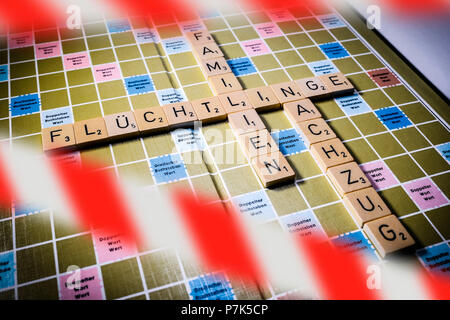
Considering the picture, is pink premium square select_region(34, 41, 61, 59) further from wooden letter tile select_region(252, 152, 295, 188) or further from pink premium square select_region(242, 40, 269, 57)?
wooden letter tile select_region(252, 152, 295, 188)

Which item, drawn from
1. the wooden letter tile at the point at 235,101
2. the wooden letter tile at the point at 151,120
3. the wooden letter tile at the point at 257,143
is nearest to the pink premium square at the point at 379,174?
the wooden letter tile at the point at 257,143

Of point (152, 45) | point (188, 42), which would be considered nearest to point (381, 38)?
point (188, 42)

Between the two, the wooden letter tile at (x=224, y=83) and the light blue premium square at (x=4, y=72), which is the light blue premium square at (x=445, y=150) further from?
the light blue premium square at (x=4, y=72)

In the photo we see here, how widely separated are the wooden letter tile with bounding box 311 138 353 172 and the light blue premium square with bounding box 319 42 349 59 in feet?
2.93

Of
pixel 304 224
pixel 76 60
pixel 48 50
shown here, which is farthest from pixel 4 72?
pixel 304 224

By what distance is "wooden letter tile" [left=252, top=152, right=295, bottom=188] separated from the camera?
1633 mm

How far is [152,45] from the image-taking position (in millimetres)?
2414

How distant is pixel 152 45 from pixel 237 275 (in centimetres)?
175

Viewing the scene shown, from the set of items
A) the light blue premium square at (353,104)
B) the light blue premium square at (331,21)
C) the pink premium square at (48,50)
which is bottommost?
the light blue premium square at (353,104)

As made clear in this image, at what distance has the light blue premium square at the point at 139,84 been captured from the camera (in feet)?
6.82

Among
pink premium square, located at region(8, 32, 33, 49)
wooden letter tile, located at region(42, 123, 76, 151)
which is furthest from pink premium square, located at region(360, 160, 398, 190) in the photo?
pink premium square, located at region(8, 32, 33, 49)

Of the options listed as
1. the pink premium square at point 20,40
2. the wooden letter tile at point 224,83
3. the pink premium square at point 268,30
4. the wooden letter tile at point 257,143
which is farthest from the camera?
the pink premium square at point 268,30

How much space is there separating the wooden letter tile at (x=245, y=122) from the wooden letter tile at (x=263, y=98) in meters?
0.09

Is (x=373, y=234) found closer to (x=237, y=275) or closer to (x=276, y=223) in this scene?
(x=276, y=223)
